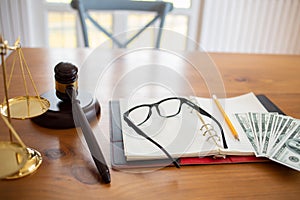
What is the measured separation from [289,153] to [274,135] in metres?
0.07

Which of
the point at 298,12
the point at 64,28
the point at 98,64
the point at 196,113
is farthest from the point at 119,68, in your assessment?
the point at 298,12

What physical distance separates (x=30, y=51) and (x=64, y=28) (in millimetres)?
1185

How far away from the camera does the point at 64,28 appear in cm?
241

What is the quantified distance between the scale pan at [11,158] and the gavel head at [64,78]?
23 centimetres

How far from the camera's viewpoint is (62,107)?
0.80 m

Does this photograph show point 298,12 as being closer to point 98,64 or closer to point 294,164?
point 98,64

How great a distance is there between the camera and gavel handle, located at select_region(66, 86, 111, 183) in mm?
638

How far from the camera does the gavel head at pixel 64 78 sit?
2.58ft

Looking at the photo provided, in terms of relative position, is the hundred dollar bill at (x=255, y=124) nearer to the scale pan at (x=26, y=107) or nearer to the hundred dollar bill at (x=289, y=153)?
the hundred dollar bill at (x=289, y=153)

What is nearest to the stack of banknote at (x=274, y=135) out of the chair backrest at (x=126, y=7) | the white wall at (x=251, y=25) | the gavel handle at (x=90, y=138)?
the gavel handle at (x=90, y=138)

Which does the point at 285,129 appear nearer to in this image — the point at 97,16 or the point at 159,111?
the point at 159,111

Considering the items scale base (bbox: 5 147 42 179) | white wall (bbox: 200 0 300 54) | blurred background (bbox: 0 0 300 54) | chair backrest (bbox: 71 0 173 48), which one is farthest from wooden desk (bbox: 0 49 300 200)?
white wall (bbox: 200 0 300 54)

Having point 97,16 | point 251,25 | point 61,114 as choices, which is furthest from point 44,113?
point 251,25

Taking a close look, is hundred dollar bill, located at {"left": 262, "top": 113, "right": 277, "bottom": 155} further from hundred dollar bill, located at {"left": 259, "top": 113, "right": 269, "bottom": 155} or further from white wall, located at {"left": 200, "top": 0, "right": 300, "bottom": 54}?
white wall, located at {"left": 200, "top": 0, "right": 300, "bottom": 54}
